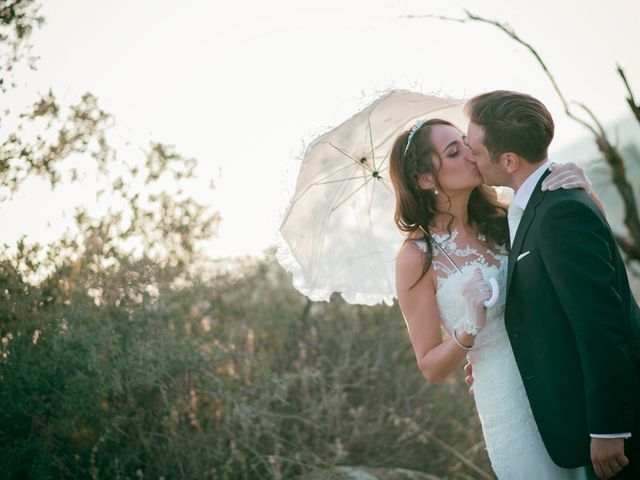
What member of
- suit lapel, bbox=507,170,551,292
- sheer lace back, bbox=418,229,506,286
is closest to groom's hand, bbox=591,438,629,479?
suit lapel, bbox=507,170,551,292

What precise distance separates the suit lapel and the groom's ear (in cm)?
13

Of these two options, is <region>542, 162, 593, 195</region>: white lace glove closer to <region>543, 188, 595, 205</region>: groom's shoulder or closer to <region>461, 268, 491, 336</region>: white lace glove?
<region>543, 188, 595, 205</region>: groom's shoulder

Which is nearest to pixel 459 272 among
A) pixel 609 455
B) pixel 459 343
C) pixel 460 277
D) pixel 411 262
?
pixel 460 277

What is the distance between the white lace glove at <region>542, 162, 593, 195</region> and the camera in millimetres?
2621

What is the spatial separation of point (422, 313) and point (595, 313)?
91 centimetres

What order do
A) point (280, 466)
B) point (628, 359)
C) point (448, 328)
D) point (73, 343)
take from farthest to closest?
point (280, 466)
point (73, 343)
point (448, 328)
point (628, 359)

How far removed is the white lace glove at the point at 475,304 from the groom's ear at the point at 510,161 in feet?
1.60

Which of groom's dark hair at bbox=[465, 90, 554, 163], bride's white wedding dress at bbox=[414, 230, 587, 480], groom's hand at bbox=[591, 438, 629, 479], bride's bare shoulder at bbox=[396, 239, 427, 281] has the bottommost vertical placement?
groom's hand at bbox=[591, 438, 629, 479]

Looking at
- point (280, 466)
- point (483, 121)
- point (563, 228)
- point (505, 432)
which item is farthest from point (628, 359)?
point (280, 466)

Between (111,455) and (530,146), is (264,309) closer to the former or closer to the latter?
(111,455)

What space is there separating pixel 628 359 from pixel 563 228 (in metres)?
0.51

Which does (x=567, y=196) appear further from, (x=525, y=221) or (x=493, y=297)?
(x=493, y=297)

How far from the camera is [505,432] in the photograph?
3.00m

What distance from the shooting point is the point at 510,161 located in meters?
2.89
